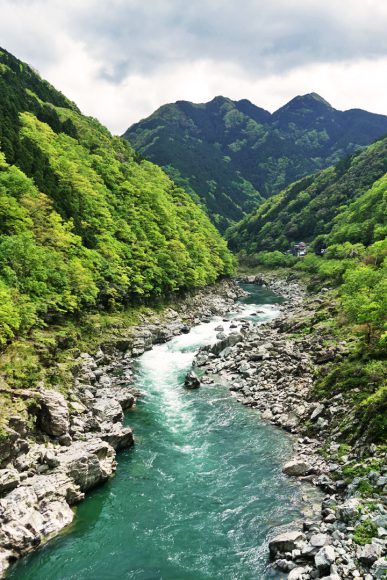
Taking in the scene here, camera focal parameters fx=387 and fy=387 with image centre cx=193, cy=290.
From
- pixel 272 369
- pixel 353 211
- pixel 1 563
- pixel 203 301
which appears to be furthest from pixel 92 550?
pixel 353 211

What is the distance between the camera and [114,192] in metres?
65.9

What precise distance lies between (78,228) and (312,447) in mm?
36931

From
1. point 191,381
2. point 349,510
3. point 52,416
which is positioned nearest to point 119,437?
point 52,416

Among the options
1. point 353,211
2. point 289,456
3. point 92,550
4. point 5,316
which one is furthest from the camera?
point 353,211

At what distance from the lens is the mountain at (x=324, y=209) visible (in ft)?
354

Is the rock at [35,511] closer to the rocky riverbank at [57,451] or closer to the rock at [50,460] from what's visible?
the rocky riverbank at [57,451]

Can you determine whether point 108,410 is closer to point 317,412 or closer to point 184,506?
point 184,506

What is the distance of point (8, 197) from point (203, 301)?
1464 inches

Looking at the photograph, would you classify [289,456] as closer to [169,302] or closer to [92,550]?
[92,550]

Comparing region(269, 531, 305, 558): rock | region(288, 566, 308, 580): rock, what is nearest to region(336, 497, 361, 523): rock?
region(269, 531, 305, 558): rock

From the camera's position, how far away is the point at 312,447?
2162 centimetres

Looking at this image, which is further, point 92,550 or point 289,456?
point 289,456

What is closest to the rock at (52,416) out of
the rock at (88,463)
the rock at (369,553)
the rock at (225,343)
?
the rock at (88,463)

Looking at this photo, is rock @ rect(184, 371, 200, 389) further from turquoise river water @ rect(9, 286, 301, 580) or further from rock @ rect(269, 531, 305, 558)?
rock @ rect(269, 531, 305, 558)
